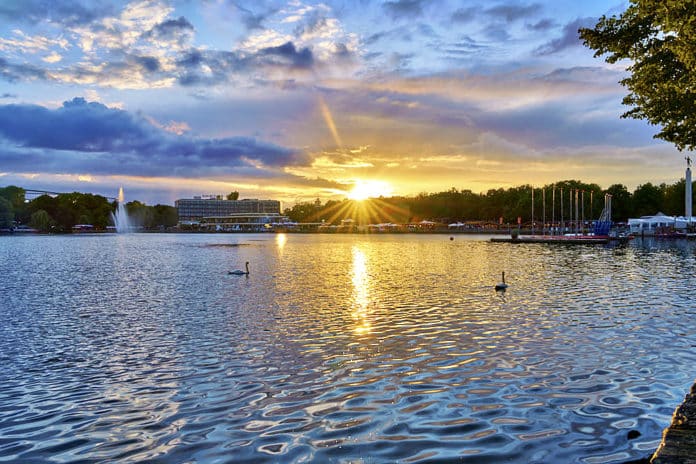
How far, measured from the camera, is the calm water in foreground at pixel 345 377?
28.9 ft

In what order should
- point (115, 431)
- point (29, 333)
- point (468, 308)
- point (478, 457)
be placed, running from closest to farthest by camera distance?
1. point (478, 457)
2. point (115, 431)
3. point (29, 333)
4. point (468, 308)

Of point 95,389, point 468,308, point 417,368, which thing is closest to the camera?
point 95,389

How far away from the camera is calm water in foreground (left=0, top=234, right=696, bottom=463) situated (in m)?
8.80

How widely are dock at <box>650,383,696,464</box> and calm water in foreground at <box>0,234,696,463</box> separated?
2.54 feet

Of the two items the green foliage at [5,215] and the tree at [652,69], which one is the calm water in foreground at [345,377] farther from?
Result: the green foliage at [5,215]

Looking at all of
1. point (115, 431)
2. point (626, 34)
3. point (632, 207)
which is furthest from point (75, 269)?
point (632, 207)

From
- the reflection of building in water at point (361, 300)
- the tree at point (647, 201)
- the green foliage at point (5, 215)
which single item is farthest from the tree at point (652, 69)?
the green foliage at point (5, 215)

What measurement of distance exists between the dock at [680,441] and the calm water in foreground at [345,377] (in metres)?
0.77

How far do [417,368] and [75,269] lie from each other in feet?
144

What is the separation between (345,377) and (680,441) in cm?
734

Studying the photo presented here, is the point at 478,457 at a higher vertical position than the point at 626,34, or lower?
lower

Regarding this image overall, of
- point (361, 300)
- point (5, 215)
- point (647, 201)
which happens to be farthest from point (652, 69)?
point (5, 215)

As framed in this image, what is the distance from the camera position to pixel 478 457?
8.23 metres

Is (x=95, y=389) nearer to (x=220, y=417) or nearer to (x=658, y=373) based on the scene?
(x=220, y=417)
